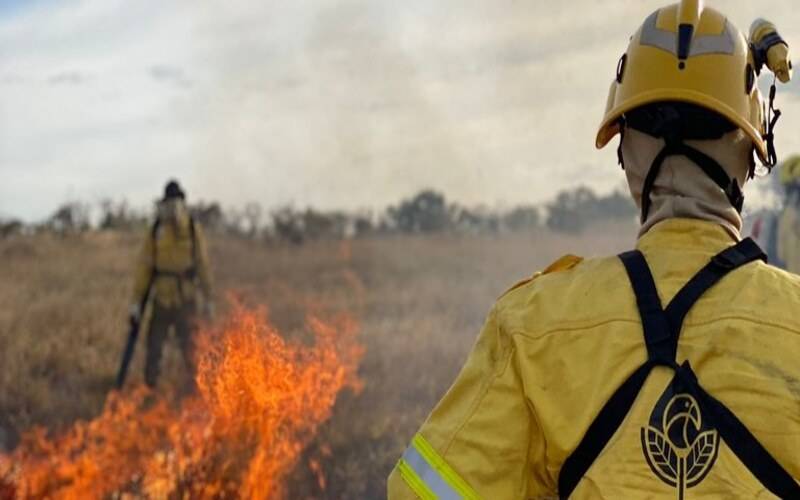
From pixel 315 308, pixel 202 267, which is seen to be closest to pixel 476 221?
pixel 315 308

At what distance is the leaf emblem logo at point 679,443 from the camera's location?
6.22 ft

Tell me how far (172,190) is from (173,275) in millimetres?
804

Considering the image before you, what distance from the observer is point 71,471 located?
23.6 ft

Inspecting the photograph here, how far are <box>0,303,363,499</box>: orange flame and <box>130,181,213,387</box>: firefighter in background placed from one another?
3.09 ft

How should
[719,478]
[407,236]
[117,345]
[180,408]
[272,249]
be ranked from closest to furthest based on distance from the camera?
[719,478] < [180,408] < [117,345] < [272,249] < [407,236]

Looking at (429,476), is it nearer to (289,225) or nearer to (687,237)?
(687,237)

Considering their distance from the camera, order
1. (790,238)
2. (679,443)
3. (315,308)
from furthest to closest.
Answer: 1. (315,308)
2. (790,238)
3. (679,443)

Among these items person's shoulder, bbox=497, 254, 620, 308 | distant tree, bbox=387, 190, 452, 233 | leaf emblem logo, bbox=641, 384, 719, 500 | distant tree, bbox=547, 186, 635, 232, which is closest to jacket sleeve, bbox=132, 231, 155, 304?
A: distant tree, bbox=387, 190, 452, 233

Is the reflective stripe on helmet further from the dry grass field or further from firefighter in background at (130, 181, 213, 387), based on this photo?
firefighter in background at (130, 181, 213, 387)

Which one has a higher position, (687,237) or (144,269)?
(687,237)

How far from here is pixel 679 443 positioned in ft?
6.26

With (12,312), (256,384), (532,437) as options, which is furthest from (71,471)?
(532,437)

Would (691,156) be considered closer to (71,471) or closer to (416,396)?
(71,471)

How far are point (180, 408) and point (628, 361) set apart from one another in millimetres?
7064
